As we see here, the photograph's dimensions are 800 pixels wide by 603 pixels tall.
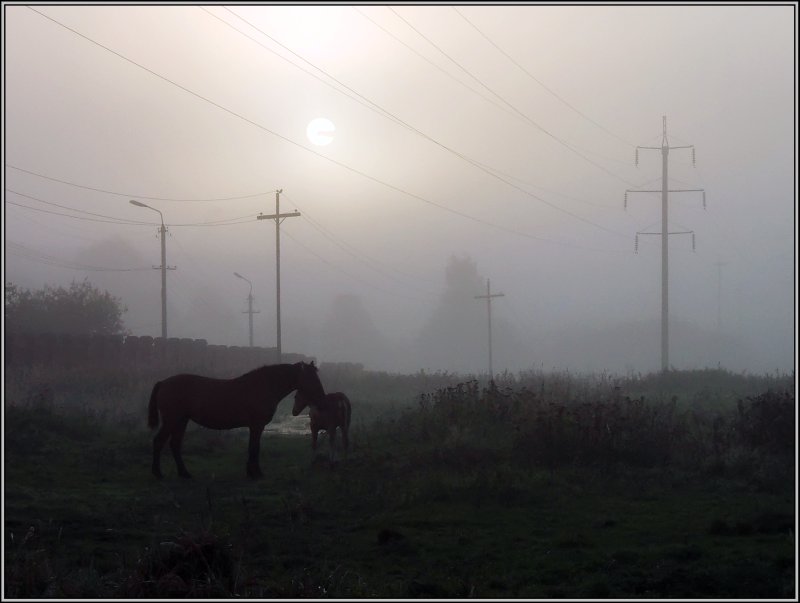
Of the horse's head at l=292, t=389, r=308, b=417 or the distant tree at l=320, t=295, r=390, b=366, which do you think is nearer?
the horse's head at l=292, t=389, r=308, b=417

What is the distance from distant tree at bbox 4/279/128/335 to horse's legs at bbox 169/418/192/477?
113ft

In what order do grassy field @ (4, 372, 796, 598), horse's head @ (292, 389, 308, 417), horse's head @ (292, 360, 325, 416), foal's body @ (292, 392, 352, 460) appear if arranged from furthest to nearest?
horse's head @ (292, 389, 308, 417), foal's body @ (292, 392, 352, 460), horse's head @ (292, 360, 325, 416), grassy field @ (4, 372, 796, 598)

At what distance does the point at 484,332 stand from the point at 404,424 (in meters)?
97.6

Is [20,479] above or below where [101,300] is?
below

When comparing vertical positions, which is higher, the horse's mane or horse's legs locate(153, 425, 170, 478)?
the horse's mane

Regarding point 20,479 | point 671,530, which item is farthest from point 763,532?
point 20,479

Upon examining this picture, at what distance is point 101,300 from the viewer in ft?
164

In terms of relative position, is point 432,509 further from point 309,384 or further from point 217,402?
point 217,402

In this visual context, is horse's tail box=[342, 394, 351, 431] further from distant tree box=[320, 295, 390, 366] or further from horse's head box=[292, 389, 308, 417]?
distant tree box=[320, 295, 390, 366]

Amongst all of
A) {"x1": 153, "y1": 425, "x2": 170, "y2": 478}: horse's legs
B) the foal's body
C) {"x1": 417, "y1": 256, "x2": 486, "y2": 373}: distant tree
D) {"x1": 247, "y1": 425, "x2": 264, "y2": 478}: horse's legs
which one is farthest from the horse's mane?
{"x1": 417, "y1": 256, "x2": 486, "y2": 373}: distant tree

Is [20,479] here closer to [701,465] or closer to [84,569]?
[84,569]

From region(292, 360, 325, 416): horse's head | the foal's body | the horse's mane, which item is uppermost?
the horse's mane

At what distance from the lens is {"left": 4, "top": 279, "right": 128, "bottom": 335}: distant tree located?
1823 inches

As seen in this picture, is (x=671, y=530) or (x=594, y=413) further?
(x=594, y=413)
